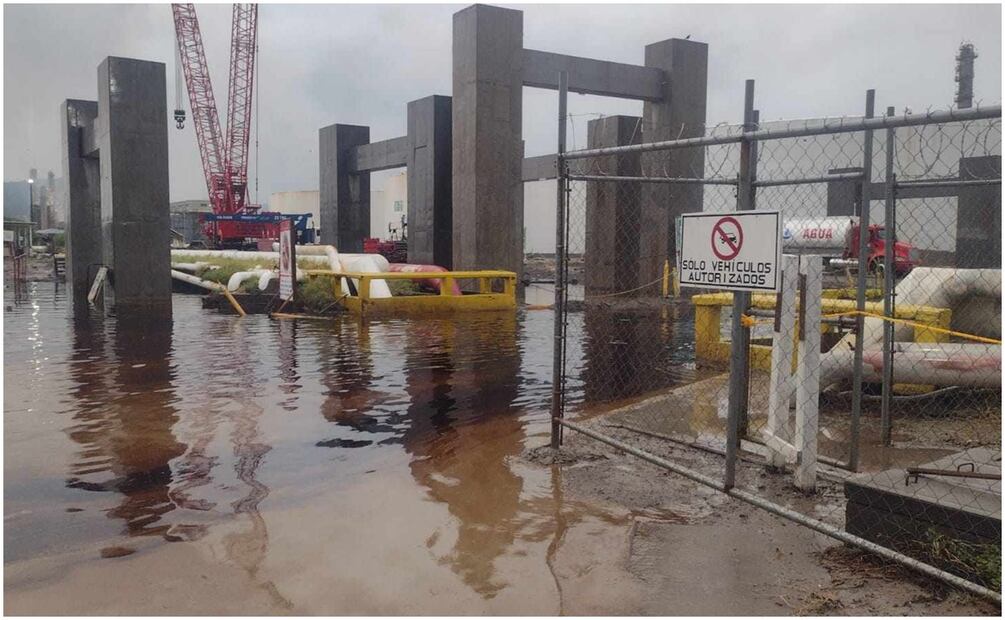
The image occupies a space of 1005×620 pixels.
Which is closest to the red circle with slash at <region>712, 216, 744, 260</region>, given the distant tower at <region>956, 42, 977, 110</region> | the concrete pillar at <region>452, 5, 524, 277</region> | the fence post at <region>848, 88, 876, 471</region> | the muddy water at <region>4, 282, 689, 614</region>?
the fence post at <region>848, 88, 876, 471</region>

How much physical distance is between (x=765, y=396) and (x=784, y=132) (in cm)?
484

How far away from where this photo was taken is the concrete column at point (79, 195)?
1070 inches

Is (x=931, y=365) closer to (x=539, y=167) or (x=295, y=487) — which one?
(x=295, y=487)

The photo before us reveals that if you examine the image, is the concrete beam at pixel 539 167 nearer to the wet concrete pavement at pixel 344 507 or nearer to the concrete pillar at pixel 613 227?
the concrete pillar at pixel 613 227

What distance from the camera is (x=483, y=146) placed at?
2436cm

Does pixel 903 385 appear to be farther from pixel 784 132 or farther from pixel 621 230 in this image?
pixel 621 230

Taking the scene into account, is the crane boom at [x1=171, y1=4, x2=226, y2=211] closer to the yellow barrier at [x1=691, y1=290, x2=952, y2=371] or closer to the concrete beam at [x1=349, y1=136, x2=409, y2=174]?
the concrete beam at [x1=349, y1=136, x2=409, y2=174]

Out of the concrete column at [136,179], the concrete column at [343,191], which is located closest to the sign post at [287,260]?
the concrete column at [136,179]

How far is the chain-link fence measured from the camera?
13.8 ft

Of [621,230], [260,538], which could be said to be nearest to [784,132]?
[260,538]

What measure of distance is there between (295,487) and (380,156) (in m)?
29.1

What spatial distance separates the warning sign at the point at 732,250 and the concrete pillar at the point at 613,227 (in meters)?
21.4

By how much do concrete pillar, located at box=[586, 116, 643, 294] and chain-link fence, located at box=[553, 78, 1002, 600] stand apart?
13.1 m

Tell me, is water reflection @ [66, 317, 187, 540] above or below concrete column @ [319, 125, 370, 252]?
below
